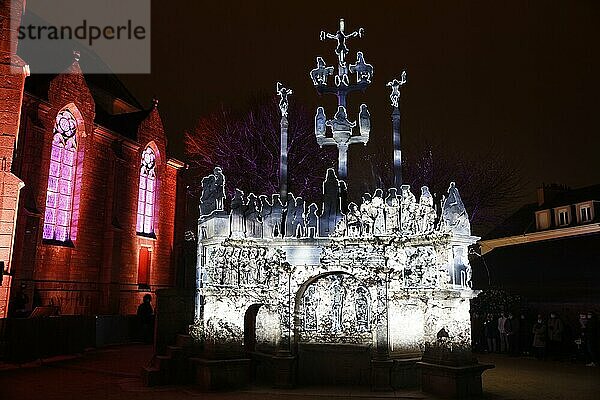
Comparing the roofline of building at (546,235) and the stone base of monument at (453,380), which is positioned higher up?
the roofline of building at (546,235)

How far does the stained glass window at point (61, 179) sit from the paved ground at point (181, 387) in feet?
30.5

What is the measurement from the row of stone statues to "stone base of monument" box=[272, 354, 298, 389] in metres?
2.53

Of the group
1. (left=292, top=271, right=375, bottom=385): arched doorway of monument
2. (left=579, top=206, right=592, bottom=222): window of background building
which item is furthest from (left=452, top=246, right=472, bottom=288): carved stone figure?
(left=579, top=206, right=592, bottom=222): window of background building

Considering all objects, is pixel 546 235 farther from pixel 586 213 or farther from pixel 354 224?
pixel 354 224

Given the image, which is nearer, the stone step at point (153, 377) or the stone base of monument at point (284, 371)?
the stone base of monument at point (284, 371)

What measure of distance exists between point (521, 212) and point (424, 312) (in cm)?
2898

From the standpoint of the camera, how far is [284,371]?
10.4m

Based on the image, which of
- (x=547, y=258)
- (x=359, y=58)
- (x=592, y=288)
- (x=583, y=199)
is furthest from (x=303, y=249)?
(x=583, y=199)

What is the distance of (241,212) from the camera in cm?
1137

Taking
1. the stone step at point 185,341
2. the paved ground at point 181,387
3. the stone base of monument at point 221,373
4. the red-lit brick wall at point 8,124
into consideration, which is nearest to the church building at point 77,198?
the red-lit brick wall at point 8,124

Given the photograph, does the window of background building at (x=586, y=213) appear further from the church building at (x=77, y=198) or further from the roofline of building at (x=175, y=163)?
the roofline of building at (x=175, y=163)

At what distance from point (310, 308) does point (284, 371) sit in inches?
53.7

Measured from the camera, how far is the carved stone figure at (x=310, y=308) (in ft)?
35.7

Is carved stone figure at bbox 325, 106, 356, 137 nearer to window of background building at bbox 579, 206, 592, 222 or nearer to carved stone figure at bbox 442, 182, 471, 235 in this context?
carved stone figure at bbox 442, 182, 471, 235
